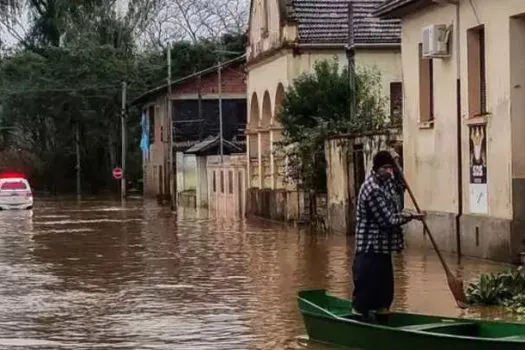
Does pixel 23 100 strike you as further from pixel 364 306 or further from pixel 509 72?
pixel 364 306

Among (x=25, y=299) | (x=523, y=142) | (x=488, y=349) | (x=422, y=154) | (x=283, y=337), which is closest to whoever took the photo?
(x=488, y=349)

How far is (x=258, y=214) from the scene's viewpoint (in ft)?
136

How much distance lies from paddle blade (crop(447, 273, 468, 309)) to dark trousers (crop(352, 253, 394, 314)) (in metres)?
2.66

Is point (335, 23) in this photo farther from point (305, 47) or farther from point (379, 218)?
point (379, 218)

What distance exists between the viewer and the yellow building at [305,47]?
3866 centimetres

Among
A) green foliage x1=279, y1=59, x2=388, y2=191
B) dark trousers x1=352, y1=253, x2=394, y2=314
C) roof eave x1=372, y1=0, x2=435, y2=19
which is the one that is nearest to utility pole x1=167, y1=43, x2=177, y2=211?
green foliage x1=279, y1=59, x2=388, y2=191

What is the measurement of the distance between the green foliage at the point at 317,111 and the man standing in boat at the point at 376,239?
20091 millimetres

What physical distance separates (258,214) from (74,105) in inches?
1396

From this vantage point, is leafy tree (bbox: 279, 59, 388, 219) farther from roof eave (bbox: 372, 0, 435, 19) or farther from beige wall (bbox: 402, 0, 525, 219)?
beige wall (bbox: 402, 0, 525, 219)

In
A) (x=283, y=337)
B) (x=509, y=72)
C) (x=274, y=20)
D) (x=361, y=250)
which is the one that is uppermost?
(x=274, y=20)

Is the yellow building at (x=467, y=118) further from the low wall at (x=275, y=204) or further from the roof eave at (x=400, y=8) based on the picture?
the low wall at (x=275, y=204)

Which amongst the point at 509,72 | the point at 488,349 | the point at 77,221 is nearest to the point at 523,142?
the point at 509,72

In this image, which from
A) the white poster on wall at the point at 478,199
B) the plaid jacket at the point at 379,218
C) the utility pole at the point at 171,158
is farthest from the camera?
the utility pole at the point at 171,158

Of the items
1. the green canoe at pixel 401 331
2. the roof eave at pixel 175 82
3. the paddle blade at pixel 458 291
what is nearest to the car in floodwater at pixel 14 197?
the roof eave at pixel 175 82
